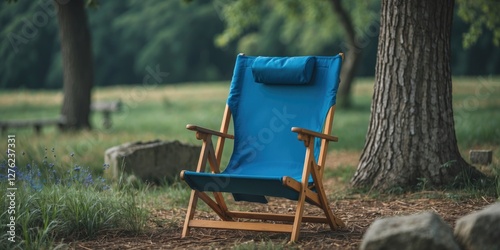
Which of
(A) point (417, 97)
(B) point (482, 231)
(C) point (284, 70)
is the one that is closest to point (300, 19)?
(A) point (417, 97)

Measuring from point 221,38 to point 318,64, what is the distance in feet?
34.5

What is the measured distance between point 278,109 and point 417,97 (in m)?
1.18

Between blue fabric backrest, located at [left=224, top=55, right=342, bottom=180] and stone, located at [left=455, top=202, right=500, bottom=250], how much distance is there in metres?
1.41

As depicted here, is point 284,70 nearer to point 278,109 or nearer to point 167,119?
point 278,109

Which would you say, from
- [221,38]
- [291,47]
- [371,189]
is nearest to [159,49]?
[291,47]

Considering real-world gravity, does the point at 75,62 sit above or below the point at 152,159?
above

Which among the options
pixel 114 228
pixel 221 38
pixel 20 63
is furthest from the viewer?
pixel 20 63

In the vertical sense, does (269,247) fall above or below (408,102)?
below

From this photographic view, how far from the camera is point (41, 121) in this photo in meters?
11.3

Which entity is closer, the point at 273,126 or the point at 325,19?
the point at 273,126

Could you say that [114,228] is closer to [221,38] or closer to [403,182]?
[403,182]

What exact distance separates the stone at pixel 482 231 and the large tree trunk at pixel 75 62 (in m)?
8.65

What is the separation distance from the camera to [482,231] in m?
3.03

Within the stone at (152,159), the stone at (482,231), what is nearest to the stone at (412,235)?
the stone at (482,231)
